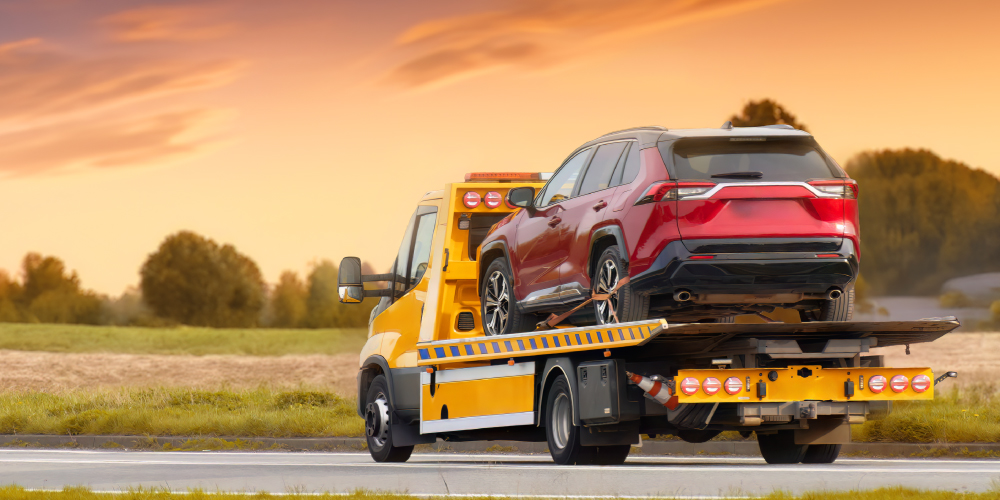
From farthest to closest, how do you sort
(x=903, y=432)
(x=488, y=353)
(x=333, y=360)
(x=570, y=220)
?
(x=333, y=360) → (x=903, y=432) → (x=488, y=353) → (x=570, y=220)

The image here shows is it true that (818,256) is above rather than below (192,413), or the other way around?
above

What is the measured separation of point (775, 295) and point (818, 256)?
0.46m

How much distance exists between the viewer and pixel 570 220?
11.2 meters

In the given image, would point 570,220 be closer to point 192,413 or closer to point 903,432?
point 903,432

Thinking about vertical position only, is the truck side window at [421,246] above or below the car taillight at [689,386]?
above

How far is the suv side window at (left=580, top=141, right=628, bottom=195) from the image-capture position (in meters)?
11.0

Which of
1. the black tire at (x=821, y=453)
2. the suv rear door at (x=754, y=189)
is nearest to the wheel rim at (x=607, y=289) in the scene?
the suv rear door at (x=754, y=189)

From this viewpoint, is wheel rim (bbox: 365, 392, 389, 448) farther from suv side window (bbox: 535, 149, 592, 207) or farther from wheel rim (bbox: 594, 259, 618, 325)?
wheel rim (bbox: 594, 259, 618, 325)

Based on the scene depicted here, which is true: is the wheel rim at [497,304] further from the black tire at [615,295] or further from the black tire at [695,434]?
the black tire at [695,434]

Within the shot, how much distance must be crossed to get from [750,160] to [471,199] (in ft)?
14.4

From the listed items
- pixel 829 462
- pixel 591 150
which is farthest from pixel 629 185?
pixel 829 462

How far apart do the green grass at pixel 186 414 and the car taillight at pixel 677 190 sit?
391 inches

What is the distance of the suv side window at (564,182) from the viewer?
11.7 meters

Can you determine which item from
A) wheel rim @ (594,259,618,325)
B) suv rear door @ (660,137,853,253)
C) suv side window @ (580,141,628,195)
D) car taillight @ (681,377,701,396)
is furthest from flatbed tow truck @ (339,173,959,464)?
suv side window @ (580,141,628,195)
